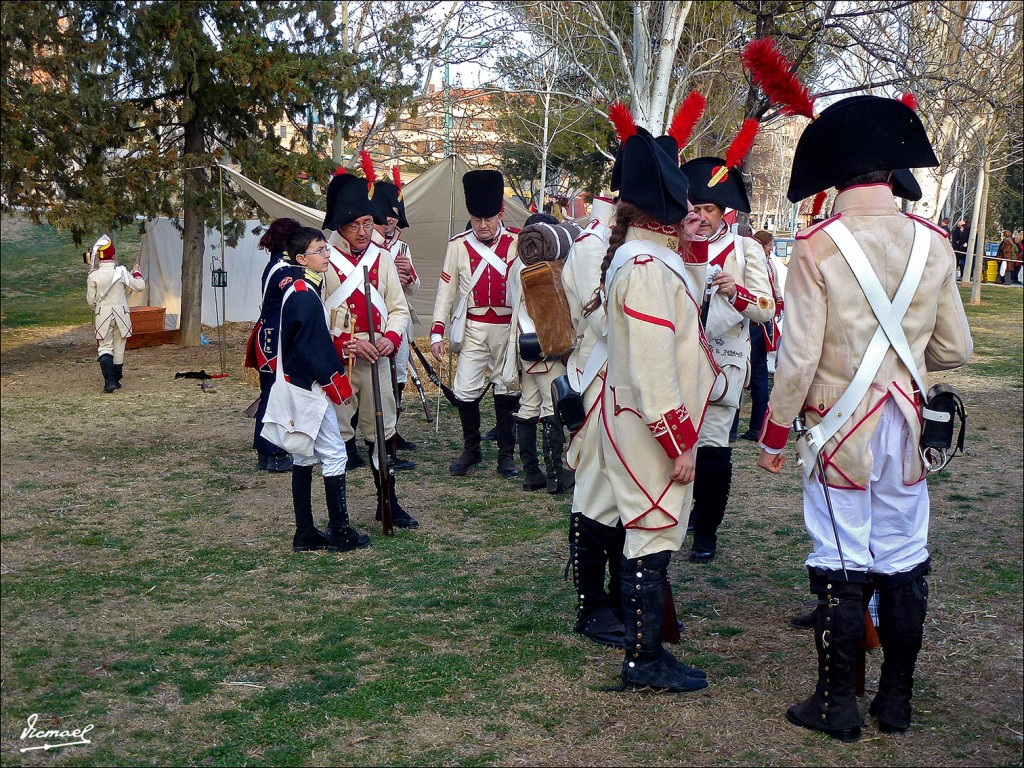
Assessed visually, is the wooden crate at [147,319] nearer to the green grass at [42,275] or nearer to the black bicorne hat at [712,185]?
the green grass at [42,275]

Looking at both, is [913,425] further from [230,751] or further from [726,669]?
[230,751]

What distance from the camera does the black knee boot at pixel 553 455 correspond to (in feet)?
23.7

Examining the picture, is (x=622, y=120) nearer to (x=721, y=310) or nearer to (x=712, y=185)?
(x=712, y=185)

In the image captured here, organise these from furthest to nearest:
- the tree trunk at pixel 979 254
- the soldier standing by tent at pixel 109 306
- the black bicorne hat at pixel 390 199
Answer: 1. the tree trunk at pixel 979 254
2. the soldier standing by tent at pixel 109 306
3. the black bicorne hat at pixel 390 199

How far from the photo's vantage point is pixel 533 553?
5.94 metres

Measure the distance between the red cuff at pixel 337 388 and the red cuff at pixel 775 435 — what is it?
8.65 feet

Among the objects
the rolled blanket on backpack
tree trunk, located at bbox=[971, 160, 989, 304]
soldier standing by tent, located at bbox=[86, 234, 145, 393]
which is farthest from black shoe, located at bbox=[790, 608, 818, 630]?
tree trunk, located at bbox=[971, 160, 989, 304]

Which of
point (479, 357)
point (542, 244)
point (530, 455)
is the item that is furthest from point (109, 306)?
point (542, 244)

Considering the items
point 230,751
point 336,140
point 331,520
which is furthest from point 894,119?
point 336,140

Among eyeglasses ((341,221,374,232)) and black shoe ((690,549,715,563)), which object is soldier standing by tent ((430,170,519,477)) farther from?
black shoe ((690,549,715,563))

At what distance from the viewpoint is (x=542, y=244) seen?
6.32m

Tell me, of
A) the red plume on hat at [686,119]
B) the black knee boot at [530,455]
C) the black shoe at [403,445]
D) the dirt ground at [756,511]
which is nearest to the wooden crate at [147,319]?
the dirt ground at [756,511]

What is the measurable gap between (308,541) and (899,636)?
11.4 ft

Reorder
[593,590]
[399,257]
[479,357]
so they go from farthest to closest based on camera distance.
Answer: [399,257], [479,357], [593,590]
